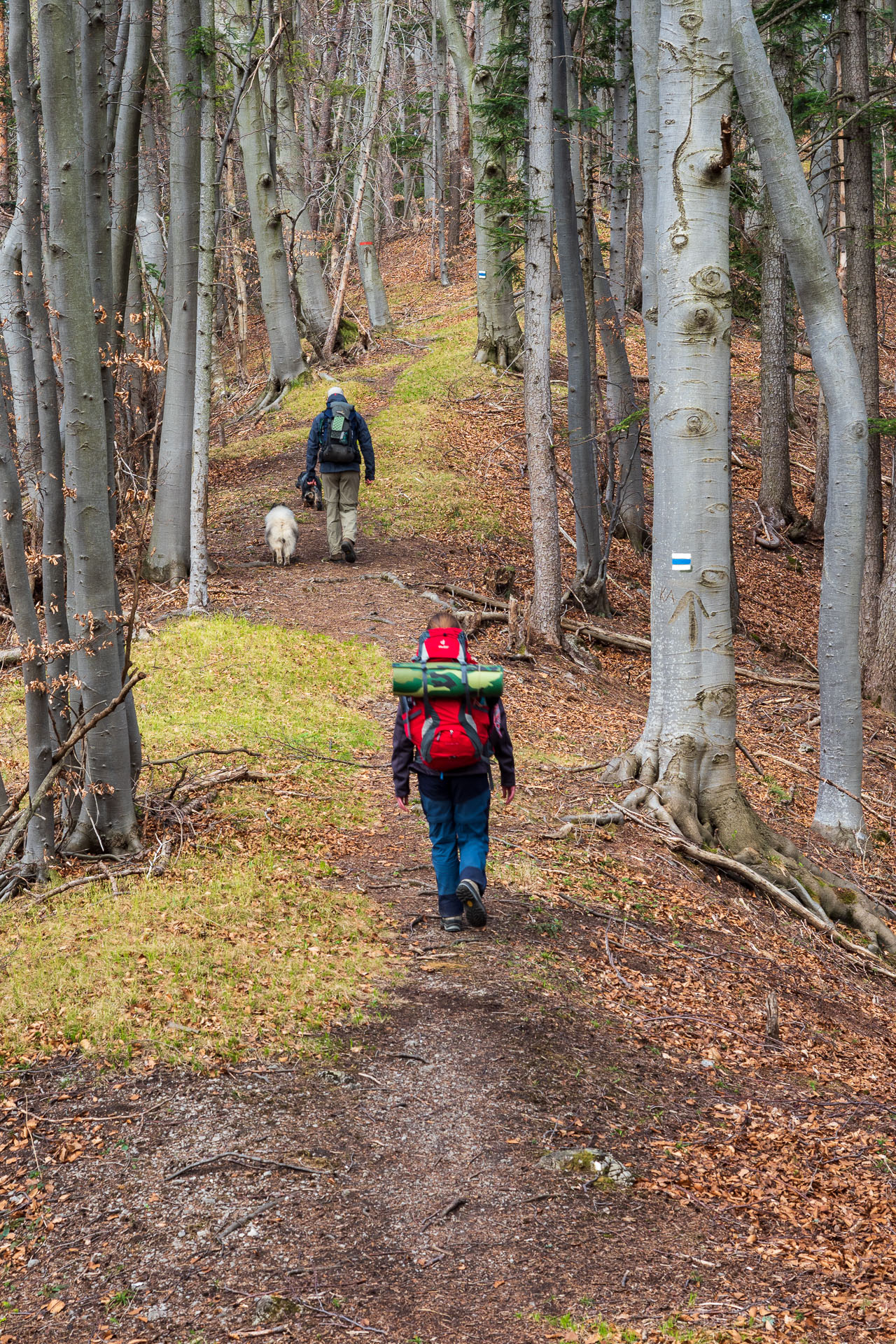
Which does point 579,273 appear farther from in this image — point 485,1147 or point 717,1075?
point 485,1147

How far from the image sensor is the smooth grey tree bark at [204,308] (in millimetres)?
10969

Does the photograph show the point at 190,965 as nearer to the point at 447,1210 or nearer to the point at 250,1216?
the point at 250,1216

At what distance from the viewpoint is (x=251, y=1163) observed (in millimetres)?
3764

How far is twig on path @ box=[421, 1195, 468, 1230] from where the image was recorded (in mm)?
3537

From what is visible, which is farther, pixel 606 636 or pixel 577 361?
pixel 577 361

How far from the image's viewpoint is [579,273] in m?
13.7

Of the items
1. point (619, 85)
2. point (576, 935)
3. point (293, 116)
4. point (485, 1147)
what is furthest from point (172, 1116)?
point (293, 116)

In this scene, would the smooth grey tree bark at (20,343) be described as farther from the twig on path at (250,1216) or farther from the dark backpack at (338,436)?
the twig on path at (250,1216)

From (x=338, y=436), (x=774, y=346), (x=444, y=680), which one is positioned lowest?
(x=444, y=680)

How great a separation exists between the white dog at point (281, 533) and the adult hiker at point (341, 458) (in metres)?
0.52

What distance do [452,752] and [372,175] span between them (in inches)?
929

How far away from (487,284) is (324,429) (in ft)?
32.0

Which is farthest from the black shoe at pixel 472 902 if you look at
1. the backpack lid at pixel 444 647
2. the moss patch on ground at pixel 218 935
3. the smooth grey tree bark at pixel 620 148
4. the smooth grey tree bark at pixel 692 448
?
the smooth grey tree bark at pixel 620 148

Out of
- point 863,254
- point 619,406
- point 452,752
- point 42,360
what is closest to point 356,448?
point 619,406
